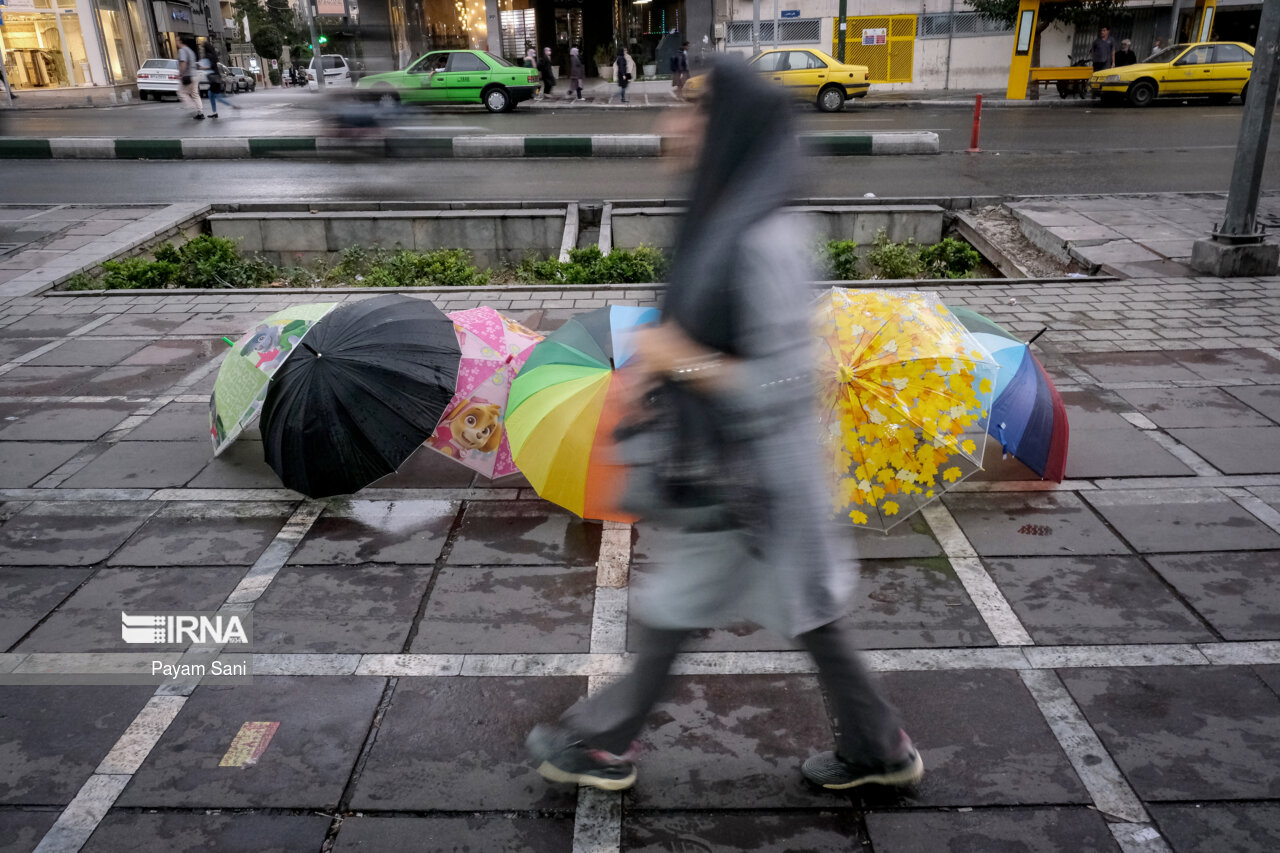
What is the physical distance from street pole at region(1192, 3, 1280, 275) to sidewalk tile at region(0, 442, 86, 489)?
8636 mm

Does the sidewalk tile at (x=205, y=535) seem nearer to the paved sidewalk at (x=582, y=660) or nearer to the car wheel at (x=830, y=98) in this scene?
the paved sidewalk at (x=582, y=660)

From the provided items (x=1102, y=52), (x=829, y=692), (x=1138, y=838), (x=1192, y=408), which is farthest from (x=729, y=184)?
(x=1102, y=52)

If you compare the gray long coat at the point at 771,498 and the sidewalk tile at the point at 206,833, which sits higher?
the gray long coat at the point at 771,498

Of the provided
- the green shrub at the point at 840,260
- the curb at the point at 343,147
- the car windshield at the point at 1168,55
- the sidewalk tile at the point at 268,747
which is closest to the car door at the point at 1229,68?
the car windshield at the point at 1168,55

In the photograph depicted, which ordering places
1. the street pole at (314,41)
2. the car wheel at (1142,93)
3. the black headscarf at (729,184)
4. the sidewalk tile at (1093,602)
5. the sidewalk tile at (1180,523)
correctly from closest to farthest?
the black headscarf at (729,184) → the sidewalk tile at (1093,602) → the sidewalk tile at (1180,523) → the car wheel at (1142,93) → the street pole at (314,41)

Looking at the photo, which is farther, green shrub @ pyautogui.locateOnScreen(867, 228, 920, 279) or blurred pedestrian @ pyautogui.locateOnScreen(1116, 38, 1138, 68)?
blurred pedestrian @ pyautogui.locateOnScreen(1116, 38, 1138, 68)

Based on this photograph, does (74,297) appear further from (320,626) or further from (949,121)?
(949,121)

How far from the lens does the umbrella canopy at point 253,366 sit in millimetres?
4414

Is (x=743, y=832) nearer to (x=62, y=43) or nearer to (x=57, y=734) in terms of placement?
(x=57, y=734)

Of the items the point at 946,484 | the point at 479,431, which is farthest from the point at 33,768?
the point at 946,484

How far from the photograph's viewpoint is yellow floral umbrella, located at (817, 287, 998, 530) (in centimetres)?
370

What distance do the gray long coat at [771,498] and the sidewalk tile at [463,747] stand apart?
739 millimetres

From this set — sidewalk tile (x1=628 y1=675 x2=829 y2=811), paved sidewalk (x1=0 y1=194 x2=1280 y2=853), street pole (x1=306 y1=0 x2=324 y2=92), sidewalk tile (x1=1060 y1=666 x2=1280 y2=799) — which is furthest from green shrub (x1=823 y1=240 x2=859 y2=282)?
street pole (x1=306 y1=0 x2=324 y2=92)

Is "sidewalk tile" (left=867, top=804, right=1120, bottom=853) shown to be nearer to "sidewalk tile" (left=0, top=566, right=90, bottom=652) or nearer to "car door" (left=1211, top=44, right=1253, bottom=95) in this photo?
"sidewalk tile" (left=0, top=566, right=90, bottom=652)
